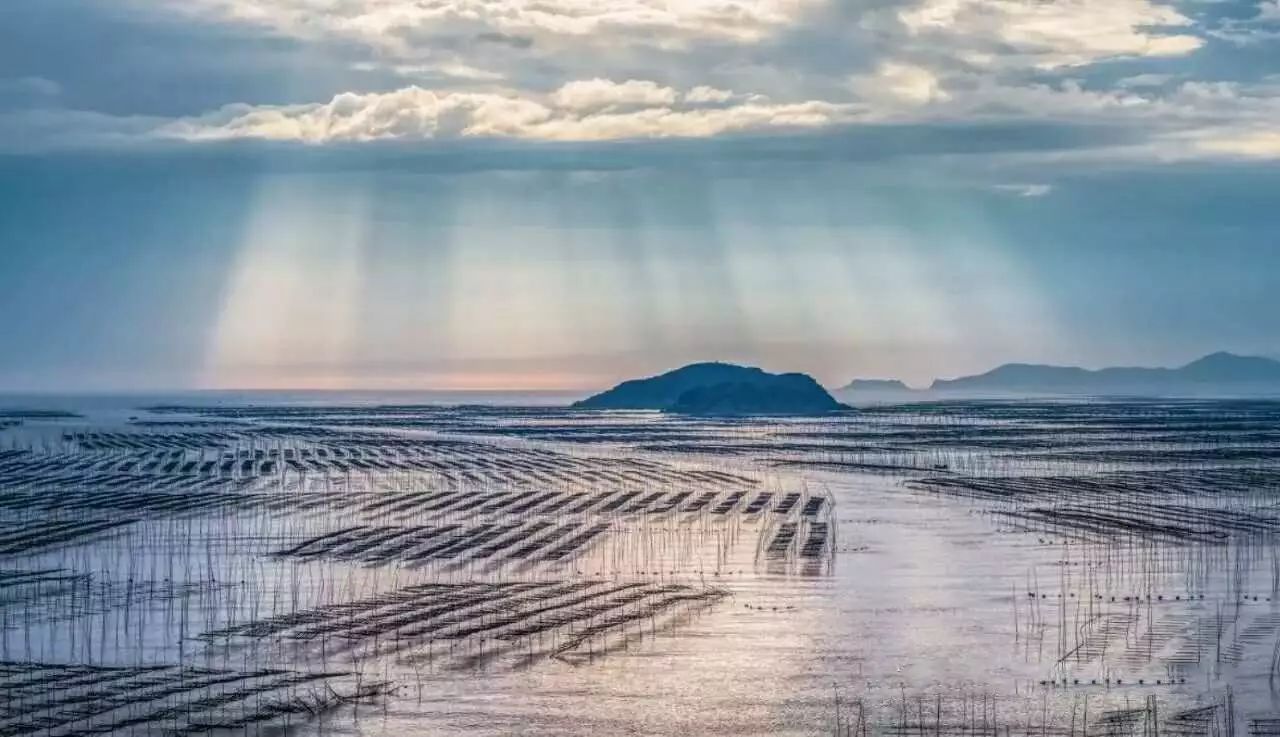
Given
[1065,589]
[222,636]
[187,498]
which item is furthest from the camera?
[187,498]

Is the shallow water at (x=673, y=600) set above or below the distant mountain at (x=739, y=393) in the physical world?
below

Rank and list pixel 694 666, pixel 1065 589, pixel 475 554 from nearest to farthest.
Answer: pixel 694 666, pixel 1065 589, pixel 475 554

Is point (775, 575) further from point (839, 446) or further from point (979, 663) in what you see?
point (839, 446)

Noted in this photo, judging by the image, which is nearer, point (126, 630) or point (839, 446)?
point (126, 630)

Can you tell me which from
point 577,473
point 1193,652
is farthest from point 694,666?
point 577,473

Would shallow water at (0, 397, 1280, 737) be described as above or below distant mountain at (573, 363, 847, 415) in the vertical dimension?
below

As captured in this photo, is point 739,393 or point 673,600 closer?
point 673,600

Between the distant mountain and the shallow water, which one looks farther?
the distant mountain

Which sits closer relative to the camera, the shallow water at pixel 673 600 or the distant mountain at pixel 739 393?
the shallow water at pixel 673 600
